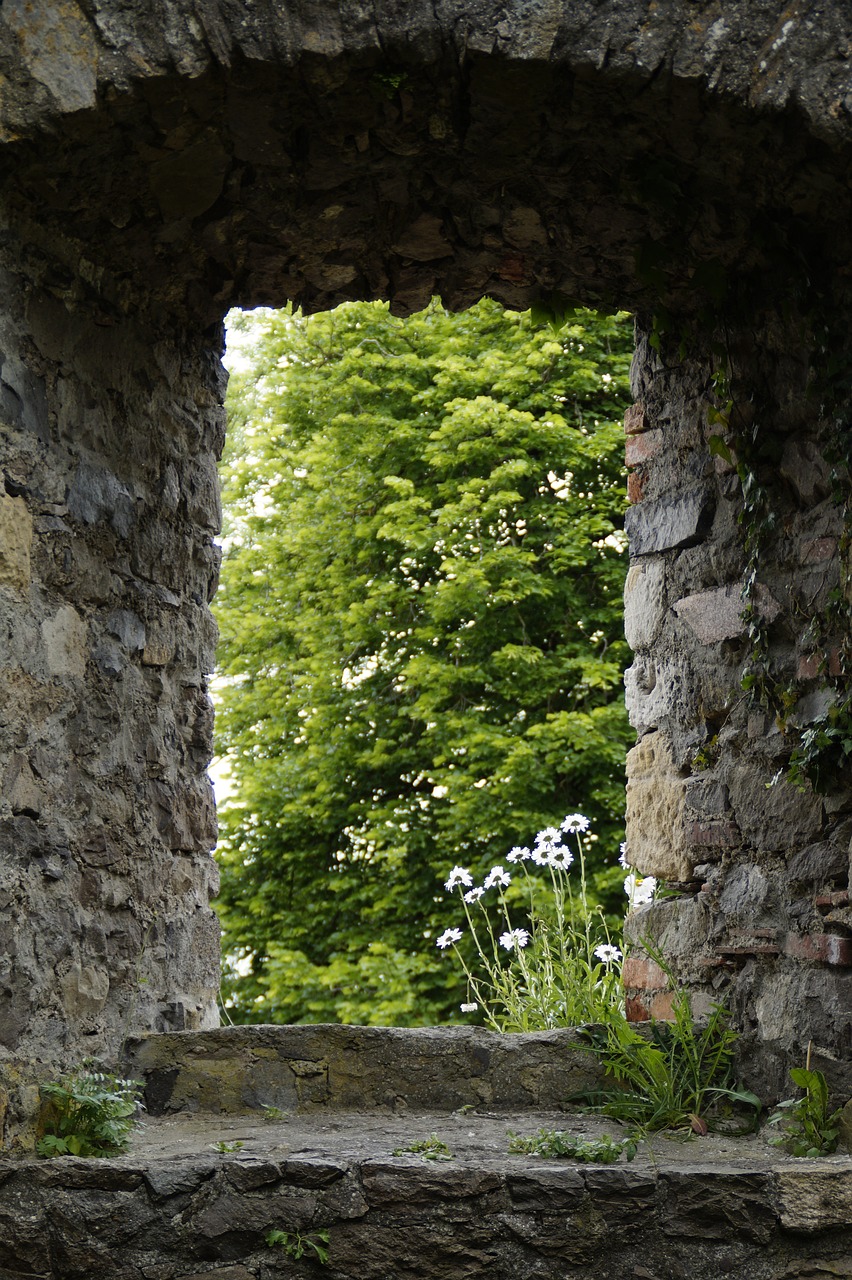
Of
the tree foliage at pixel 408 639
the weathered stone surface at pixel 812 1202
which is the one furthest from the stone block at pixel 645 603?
the tree foliage at pixel 408 639

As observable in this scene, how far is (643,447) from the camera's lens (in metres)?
3.31

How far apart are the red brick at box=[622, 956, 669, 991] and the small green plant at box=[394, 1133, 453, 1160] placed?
92cm

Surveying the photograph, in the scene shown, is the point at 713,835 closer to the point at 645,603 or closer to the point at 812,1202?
the point at 645,603

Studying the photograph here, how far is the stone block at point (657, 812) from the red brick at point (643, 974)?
22 cm

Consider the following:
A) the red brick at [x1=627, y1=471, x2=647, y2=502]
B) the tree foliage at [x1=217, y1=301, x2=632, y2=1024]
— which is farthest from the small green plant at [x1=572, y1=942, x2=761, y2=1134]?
the tree foliage at [x1=217, y1=301, x2=632, y2=1024]

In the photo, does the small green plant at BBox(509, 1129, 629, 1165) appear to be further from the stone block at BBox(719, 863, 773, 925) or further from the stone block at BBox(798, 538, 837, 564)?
the stone block at BBox(798, 538, 837, 564)

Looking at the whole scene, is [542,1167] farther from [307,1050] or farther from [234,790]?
[234,790]

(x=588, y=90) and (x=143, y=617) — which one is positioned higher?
(x=588, y=90)

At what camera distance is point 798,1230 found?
2113mm

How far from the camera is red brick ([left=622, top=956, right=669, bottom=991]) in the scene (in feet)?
9.88

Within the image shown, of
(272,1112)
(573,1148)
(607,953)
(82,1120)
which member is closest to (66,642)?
(82,1120)

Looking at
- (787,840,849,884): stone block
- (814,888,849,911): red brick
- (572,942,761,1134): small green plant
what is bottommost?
(572,942,761,1134): small green plant

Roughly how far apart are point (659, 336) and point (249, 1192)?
7.27ft

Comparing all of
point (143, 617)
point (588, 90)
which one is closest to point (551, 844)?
point (143, 617)
